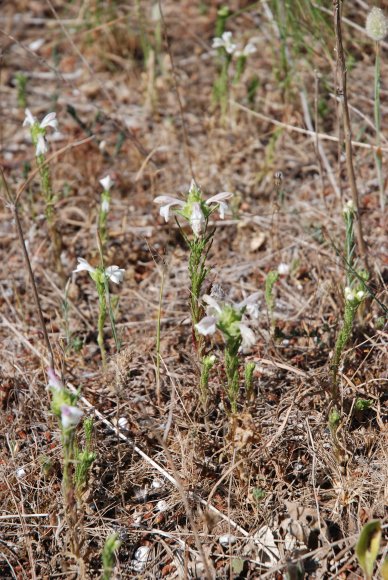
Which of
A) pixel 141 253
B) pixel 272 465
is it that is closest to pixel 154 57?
pixel 141 253

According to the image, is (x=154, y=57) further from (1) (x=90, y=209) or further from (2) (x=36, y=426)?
(2) (x=36, y=426)

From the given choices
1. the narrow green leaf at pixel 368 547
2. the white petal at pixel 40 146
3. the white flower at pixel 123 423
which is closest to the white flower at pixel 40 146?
the white petal at pixel 40 146

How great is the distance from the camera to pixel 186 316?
349cm

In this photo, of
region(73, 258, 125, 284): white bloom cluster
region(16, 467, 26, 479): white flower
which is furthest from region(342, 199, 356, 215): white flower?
region(16, 467, 26, 479): white flower

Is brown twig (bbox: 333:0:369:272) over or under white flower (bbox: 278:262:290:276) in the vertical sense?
over

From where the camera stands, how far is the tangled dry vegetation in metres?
2.56

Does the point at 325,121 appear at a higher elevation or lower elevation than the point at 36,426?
higher

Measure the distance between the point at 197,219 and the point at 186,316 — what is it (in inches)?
42.5

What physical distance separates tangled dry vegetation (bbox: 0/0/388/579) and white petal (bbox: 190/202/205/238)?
0.29 meters

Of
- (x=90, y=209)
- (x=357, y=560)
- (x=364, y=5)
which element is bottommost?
(x=357, y=560)

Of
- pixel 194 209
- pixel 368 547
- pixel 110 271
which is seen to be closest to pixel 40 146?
pixel 110 271

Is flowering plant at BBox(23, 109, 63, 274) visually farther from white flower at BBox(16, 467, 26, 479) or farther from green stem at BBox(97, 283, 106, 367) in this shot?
white flower at BBox(16, 467, 26, 479)

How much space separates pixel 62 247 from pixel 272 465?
1.88 m

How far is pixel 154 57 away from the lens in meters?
5.07
